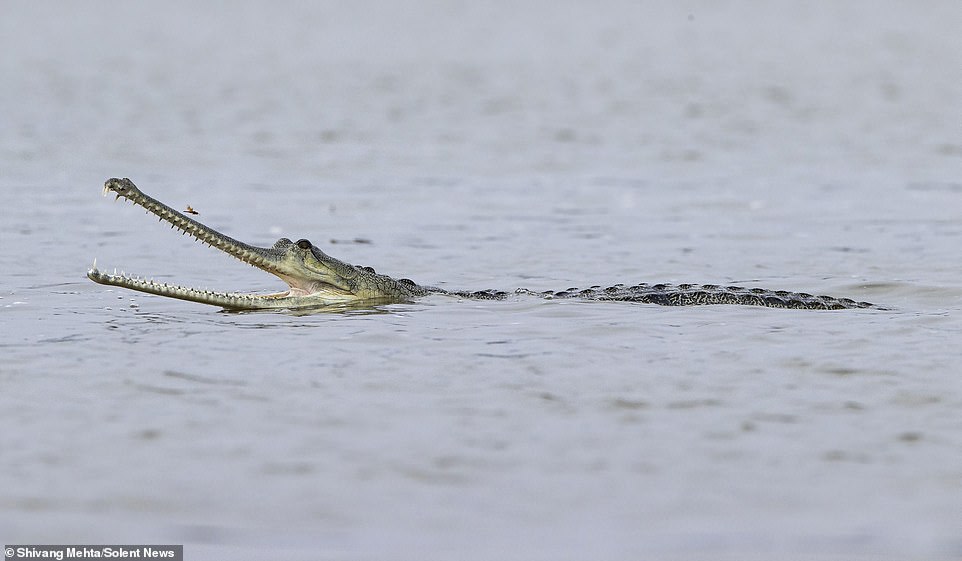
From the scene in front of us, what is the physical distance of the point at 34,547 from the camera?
5.55 meters

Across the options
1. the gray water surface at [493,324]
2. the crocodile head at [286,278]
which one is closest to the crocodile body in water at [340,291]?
the crocodile head at [286,278]

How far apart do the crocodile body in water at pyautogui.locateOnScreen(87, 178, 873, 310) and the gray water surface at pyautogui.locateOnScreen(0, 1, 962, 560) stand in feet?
0.78

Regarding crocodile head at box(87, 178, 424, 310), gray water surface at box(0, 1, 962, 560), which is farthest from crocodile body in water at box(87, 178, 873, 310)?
gray water surface at box(0, 1, 962, 560)

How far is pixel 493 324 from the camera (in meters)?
10.4

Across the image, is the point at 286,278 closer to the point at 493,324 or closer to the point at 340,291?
the point at 340,291

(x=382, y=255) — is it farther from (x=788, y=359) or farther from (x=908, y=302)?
(x=788, y=359)

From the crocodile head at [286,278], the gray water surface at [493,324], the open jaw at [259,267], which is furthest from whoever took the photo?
the crocodile head at [286,278]

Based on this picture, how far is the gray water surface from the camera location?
5.91m

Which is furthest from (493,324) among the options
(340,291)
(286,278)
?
(286,278)

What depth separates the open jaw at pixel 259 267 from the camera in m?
10.2

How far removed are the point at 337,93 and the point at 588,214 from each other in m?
13.6

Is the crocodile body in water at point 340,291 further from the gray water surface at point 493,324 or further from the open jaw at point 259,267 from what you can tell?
the gray water surface at point 493,324

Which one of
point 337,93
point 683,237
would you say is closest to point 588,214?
point 683,237

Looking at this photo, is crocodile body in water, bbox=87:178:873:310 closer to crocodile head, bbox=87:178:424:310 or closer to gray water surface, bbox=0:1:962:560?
crocodile head, bbox=87:178:424:310
